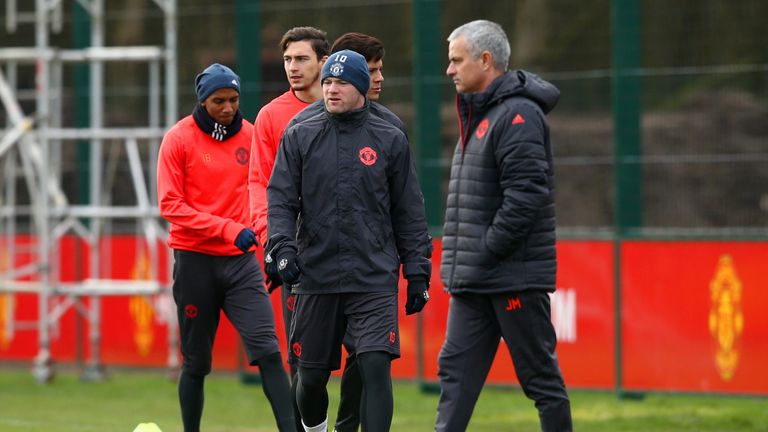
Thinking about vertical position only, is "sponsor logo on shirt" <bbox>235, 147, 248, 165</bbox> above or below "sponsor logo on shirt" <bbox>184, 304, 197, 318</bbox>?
above

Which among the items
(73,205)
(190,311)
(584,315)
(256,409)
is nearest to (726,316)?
(584,315)

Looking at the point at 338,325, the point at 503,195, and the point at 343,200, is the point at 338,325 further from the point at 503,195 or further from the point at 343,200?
the point at 503,195

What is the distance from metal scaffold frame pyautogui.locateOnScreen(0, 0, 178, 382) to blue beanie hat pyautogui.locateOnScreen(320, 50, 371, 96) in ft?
20.9

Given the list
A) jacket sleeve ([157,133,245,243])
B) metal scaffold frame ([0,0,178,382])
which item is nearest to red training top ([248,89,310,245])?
jacket sleeve ([157,133,245,243])

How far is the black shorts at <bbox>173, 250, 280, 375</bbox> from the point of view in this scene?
27.7 ft

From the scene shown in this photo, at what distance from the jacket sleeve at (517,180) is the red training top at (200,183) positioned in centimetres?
180

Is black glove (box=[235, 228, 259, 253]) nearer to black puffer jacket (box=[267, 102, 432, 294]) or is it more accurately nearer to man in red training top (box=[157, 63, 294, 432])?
man in red training top (box=[157, 63, 294, 432])

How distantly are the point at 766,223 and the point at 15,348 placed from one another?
7.21 metres

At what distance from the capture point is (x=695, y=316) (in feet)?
38.5

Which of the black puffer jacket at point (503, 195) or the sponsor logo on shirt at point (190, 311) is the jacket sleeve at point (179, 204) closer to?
the sponsor logo on shirt at point (190, 311)

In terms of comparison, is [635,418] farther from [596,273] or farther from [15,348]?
[15,348]

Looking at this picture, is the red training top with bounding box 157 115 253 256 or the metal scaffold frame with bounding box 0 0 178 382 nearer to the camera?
the red training top with bounding box 157 115 253 256

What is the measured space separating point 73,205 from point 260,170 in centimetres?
732

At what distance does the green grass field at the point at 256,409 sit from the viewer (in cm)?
1055
